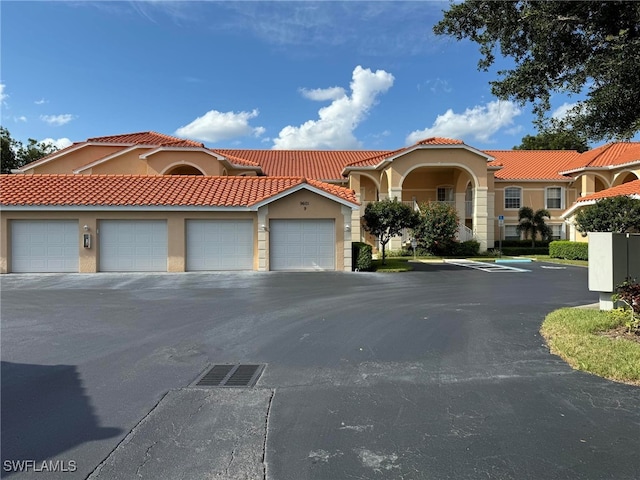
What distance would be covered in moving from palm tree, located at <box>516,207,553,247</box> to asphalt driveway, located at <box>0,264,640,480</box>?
2394 centimetres

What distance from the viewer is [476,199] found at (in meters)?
29.0

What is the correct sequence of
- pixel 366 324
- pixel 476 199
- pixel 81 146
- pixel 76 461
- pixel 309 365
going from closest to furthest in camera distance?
pixel 76 461 → pixel 309 365 → pixel 366 324 → pixel 81 146 → pixel 476 199

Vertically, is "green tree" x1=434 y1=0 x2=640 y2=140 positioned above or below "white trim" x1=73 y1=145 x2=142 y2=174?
below

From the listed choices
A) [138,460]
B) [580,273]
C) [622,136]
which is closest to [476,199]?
[580,273]

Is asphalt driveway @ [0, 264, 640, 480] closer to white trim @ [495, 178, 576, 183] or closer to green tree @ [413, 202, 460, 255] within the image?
green tree @ [413, 202, 460, 255]

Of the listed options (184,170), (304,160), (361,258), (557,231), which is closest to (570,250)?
(557,231)

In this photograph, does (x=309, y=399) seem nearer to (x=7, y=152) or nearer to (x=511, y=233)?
(x=511, y=233)

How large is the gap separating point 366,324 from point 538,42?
20.2ft

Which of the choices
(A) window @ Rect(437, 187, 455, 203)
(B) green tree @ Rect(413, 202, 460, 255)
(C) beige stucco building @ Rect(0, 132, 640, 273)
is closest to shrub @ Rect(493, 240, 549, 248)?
(A) window @ Rect(437, 187, 455, 203)

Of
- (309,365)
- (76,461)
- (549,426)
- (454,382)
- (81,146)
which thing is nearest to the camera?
(76,461)

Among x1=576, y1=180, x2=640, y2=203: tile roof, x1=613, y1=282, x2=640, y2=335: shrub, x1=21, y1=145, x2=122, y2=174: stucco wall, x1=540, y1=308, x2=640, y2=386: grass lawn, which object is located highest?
x1=21, y1=145, x2=122, y2=174: stucco wall

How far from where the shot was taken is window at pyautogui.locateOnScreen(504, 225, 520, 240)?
33.4 metres

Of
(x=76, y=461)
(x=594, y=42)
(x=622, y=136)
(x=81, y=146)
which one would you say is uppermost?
(x=81, y=146)

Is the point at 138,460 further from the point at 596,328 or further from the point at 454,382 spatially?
the point at 596,328
